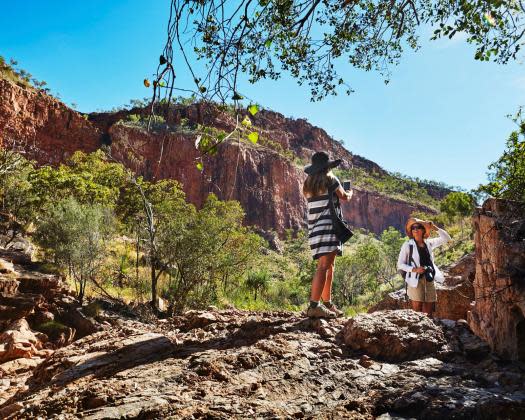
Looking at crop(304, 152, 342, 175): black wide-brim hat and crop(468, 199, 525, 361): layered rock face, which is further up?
crop(304, 152, 342, 175): black wide-brim hat

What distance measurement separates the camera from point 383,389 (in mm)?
2506

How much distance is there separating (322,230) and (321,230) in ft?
0.04

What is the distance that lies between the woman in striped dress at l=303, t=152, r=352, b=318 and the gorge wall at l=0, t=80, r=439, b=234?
29512mm

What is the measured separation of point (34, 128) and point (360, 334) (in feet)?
171

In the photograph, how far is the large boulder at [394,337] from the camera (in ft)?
10.3

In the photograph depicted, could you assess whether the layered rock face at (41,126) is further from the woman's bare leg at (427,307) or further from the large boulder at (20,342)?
the woman's bare leg at (427,307)

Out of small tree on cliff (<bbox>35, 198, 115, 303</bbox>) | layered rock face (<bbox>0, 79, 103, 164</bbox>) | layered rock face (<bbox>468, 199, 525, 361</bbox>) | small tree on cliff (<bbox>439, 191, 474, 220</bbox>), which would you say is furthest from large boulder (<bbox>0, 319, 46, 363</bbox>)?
layered rock face (<bbox>0, 79, 103, 164</bbox>)

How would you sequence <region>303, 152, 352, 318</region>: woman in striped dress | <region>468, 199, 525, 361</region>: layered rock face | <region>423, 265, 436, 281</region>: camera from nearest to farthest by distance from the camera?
<region>468, 199, 525, 361</region>: layered rock face < <region>303, 152, 352, 318</region>: woman in striped dress < <region>423, 265, 436, 281</region>: camera

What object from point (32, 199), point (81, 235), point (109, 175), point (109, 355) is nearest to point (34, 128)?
point (109, 175)

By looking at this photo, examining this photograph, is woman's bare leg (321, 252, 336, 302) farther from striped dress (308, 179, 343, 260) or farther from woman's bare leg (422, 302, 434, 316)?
woman's bare leg (422, 302, 434, 316)

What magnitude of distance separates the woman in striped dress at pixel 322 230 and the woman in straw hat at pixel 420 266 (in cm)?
105

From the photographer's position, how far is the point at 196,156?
3388 cm

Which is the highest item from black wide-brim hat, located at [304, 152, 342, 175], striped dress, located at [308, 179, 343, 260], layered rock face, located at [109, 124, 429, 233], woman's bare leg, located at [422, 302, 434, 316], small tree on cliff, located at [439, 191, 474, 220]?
layered rock face, located at [109, 124, 429, 233]

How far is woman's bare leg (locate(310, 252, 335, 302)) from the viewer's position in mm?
3885
